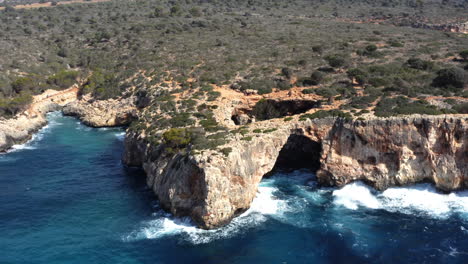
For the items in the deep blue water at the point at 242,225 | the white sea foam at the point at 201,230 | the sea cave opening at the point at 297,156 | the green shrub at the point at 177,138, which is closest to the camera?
the deep blue water at the point at 242,225

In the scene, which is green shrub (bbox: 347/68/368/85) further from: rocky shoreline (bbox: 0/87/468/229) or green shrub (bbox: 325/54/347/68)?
rocky shoreline (bbox: 0/87/468/229)

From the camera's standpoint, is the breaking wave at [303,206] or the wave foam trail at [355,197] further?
the wave foam trail at [355,197]

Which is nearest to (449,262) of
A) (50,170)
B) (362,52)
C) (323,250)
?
(323,250)

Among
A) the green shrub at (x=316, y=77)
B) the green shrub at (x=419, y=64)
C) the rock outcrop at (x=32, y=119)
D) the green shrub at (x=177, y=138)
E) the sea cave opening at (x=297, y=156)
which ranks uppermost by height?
the green shrub at (x=419, y=64)

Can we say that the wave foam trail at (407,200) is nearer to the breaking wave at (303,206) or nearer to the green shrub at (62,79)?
the breaking wave at (303,206)

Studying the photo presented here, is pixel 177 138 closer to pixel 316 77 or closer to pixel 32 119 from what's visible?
pixel 316 77

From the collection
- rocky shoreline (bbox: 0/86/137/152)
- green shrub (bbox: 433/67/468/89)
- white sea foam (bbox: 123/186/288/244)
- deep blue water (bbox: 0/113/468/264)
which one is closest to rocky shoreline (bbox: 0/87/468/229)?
white sea foam (bbox: 123/186/288/244)

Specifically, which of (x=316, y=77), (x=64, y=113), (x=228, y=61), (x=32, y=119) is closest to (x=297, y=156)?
(x=316, y=77)

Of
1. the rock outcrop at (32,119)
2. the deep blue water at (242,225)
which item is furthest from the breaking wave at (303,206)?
the rock outcrop at (32,119)
